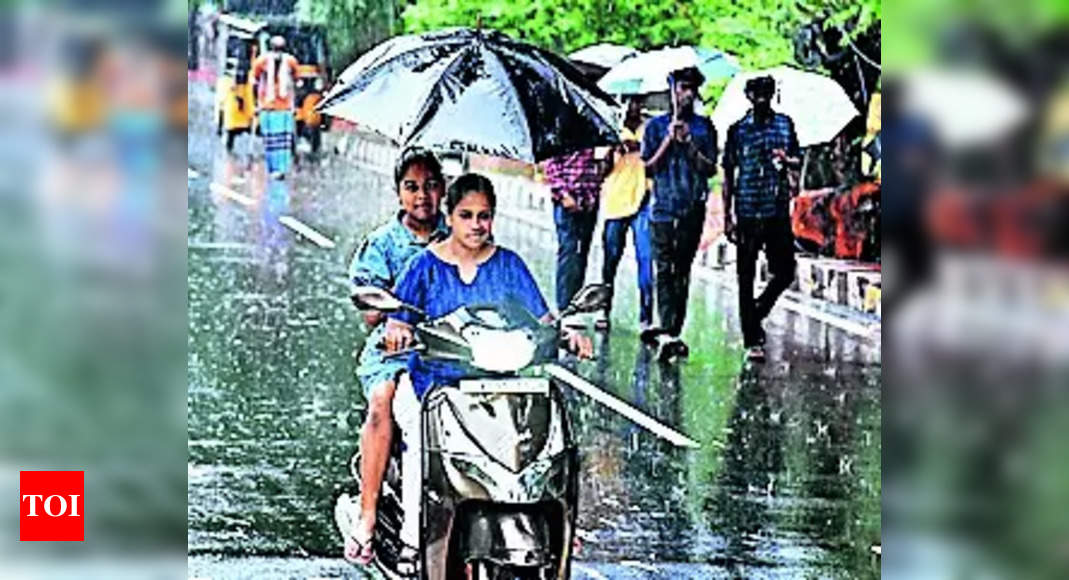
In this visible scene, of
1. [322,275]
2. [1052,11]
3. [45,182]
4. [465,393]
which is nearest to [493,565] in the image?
[465,393]

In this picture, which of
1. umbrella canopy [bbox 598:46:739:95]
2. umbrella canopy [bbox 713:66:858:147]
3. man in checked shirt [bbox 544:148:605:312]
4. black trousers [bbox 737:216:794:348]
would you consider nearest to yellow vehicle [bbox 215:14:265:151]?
man in checked shirt [bbox 544:148:605:312]

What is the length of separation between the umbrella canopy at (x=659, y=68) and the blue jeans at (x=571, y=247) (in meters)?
0.37

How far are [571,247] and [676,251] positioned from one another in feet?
1.00

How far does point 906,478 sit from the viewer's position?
776 cm

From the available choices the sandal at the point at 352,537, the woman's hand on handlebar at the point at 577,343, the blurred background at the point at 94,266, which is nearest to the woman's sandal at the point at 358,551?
the sandal at the point at 352,537

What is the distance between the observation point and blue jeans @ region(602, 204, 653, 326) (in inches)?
322

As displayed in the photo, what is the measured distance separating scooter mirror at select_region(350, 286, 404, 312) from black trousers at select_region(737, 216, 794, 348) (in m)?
1.03

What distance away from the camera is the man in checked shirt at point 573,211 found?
8.07 m

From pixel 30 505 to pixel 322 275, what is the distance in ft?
3.36

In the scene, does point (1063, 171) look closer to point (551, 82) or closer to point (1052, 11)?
point (1052, 11)

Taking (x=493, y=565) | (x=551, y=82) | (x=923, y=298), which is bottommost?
(x=493, y=565)

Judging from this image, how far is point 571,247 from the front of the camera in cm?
812

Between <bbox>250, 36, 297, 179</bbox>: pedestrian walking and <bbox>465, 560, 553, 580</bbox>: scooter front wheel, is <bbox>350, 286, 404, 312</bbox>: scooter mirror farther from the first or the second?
<bbox>465, 560, 553, 580</bbox>: scooter front wheel

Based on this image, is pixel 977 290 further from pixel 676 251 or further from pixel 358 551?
pixel 358 551
